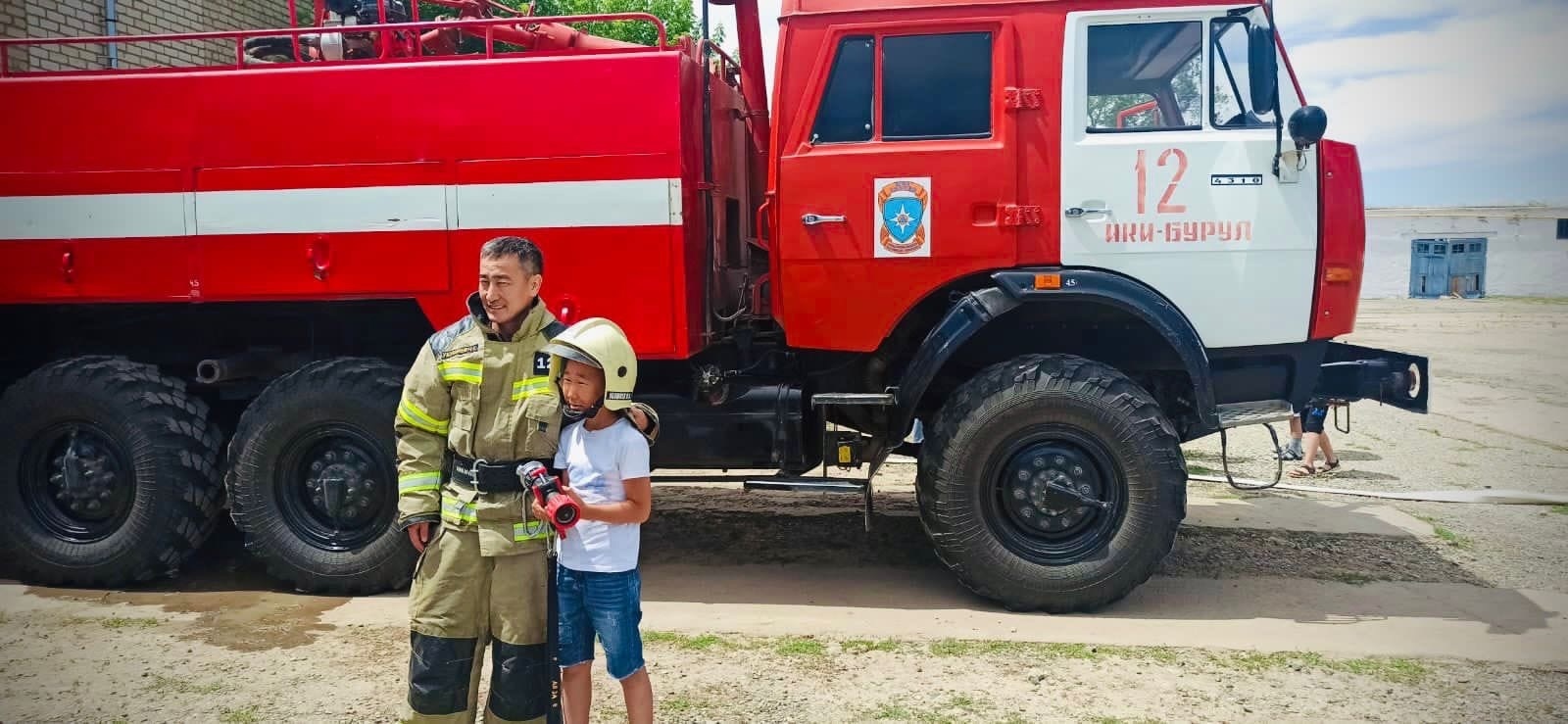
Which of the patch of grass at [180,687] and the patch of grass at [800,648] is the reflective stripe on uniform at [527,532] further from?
the patch of grass at [180,687]

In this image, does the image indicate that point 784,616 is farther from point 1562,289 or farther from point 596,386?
point 1562,289

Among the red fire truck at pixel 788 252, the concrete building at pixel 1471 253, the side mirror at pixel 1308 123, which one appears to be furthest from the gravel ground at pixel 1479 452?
the concrete building at pixel 1471 253

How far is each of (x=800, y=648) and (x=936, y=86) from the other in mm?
2671

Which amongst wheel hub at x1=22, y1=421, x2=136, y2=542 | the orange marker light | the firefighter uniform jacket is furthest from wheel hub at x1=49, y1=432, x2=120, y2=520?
the orange marker light

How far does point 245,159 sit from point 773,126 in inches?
102

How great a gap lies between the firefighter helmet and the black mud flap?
152 inches

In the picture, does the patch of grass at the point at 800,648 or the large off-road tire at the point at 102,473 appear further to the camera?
the large off-road tire at the point at 102,473

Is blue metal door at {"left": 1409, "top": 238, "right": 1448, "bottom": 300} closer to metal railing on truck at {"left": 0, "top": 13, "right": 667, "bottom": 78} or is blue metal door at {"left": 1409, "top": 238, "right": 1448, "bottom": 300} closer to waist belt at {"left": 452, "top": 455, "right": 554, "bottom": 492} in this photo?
metal railing on truck at {"left": 0, "top": 13, "right": 667, "bottom": 78}

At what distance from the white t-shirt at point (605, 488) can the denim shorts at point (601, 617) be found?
0.04m

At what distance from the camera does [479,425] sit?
309 cm

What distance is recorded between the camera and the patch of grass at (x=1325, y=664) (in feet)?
13.2

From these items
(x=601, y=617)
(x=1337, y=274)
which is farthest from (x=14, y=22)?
(x=1337, y=274)

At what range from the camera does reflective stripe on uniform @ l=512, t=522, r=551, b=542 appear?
9.95ft

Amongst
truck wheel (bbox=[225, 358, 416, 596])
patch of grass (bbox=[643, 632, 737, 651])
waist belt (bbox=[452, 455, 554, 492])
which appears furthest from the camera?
truck wheel (bbox=[225, 358, 416, 596])
